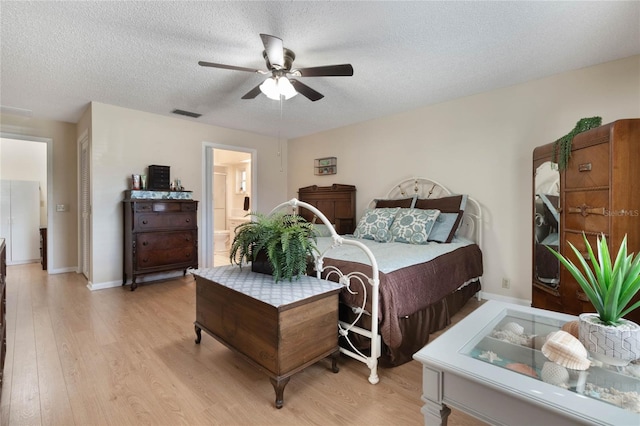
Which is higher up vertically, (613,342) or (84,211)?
(84,211)

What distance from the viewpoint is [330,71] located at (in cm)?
219

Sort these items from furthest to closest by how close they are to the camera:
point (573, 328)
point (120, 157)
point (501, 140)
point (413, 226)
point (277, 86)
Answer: point (120, 157)
point (501, 140)
point (413, 226)
point (277, 86)
point (573, 328)

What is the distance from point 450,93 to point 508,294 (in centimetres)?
239

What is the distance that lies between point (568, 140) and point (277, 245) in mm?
2370

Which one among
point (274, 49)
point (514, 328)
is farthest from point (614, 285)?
point (274, 49)

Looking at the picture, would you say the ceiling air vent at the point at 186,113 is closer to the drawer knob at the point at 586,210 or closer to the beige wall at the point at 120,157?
the beige wall at the point at 120,157

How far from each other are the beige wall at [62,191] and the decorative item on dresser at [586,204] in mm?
6484

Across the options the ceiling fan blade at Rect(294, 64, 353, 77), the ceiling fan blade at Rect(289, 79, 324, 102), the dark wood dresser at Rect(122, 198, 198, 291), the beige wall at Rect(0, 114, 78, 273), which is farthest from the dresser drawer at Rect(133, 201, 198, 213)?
the ceiling fan blade at Rect(294, 64, 353, 77)

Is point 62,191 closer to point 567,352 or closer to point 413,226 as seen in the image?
point 413,226

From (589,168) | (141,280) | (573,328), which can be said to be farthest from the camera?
(141,280)

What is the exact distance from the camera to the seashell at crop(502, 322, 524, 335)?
4.16 feet

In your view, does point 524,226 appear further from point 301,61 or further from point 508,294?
point 301,61

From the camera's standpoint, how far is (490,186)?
336cm

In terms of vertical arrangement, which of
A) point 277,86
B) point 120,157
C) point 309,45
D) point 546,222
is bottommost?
point 546,222
